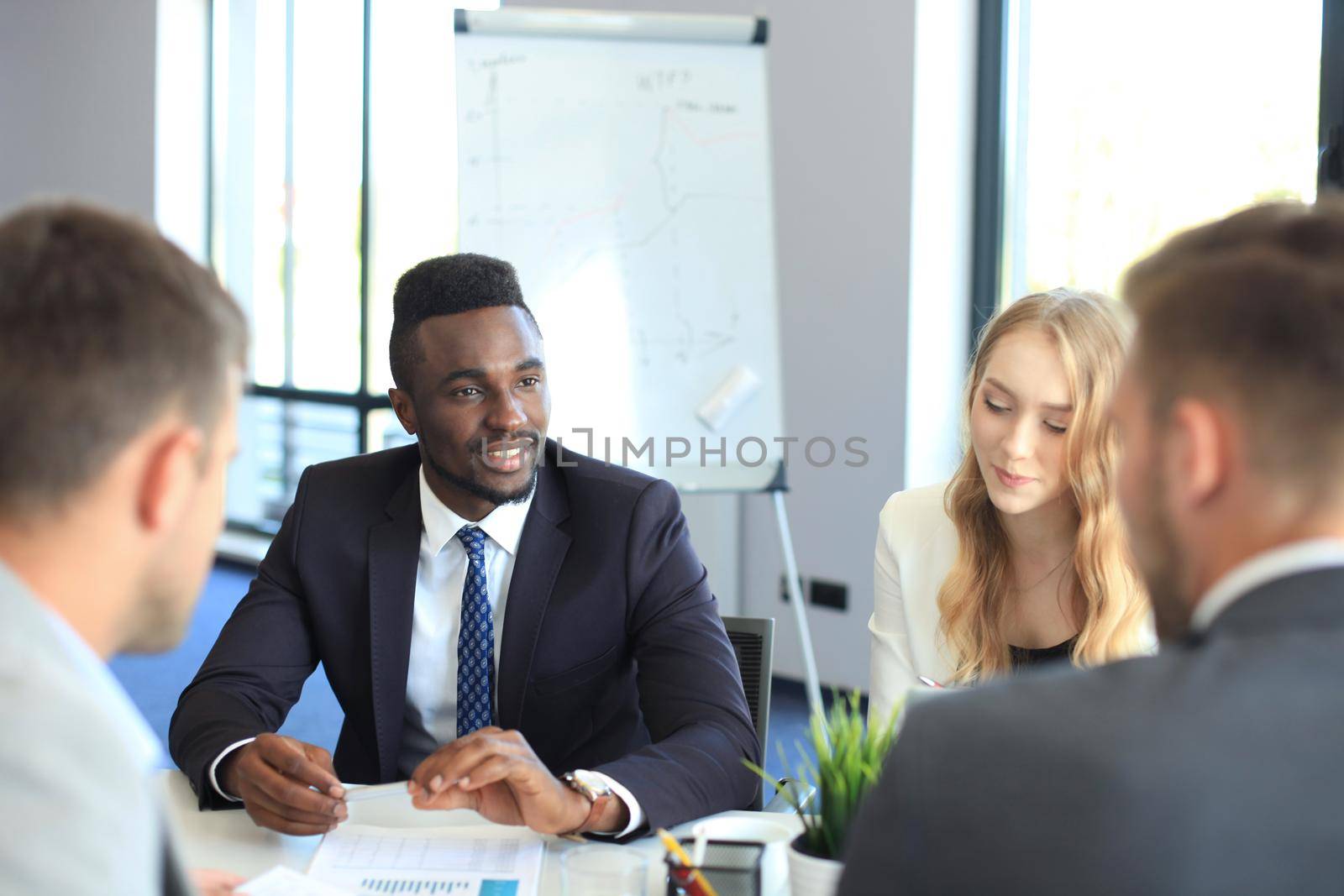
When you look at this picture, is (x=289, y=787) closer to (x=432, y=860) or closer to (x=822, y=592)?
(x=432, y=860)

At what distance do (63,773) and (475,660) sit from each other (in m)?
1.25

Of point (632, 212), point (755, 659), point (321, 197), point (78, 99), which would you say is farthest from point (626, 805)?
point (78, 99)

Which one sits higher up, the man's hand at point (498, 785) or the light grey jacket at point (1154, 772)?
the light grey jacket at point (1154, 772)

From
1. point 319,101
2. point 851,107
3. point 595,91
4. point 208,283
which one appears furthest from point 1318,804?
point 319,101

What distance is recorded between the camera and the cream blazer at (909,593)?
7.00 ft

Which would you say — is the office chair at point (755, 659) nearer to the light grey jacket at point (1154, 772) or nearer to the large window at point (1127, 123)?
the light grey jacket at point (1154, 772)

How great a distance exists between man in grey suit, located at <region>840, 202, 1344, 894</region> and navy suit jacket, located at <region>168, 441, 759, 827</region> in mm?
1039

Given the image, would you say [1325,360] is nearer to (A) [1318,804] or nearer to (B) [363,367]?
(A) [1318,804]

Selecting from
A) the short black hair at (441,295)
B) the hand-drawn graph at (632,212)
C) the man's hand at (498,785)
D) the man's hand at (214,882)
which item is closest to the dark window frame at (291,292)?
the hand-drawn graph at (632,212)

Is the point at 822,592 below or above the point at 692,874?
below

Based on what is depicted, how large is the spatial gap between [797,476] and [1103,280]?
4.07 ft

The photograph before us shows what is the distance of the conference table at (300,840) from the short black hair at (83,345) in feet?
2.17

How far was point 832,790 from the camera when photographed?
48.6 inches

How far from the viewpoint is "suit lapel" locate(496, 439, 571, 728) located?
1.95m
